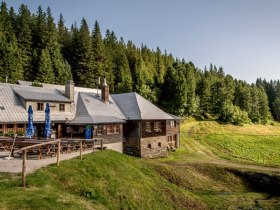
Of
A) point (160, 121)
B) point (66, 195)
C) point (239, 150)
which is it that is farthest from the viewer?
point (239, 150)

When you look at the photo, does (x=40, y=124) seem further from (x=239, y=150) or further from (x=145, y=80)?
(x=145, y=80)

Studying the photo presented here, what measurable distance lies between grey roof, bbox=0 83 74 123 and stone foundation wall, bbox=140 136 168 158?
1046 cm

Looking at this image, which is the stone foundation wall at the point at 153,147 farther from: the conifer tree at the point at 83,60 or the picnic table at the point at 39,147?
the conifer tree at the point at 83,60

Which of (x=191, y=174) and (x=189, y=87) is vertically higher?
(x=189, y=87)

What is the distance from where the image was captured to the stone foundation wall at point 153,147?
123 feet

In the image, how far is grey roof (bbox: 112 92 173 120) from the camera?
125ft

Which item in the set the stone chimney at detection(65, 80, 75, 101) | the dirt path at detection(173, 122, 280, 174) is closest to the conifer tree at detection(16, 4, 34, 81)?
the stone chimney at detection(65, 80, 75, 101)

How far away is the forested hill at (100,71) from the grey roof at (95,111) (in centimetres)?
3247

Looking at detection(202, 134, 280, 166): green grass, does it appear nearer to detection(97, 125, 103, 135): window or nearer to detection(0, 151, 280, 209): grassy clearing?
detection(0, 151, 280, 209): grassy clearing

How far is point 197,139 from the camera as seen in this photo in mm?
56156

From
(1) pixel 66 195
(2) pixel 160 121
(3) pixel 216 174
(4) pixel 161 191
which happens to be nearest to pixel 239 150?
(2) pixel 160 121

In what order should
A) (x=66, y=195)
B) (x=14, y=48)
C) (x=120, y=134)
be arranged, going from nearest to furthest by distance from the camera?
(x=66, y=195) → (x=120, y=134) → (x=14, y=48)

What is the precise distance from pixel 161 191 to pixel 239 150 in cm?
3215

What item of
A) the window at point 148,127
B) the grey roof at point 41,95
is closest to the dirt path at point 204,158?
the window at point 148,127
